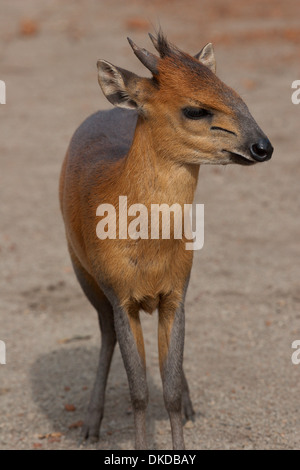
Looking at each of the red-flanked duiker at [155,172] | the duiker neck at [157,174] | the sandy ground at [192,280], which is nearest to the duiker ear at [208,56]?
the red-flanked duiker at [155,172]

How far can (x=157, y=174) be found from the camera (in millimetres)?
4633

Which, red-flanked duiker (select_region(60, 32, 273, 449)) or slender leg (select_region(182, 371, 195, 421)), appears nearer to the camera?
red-flanked duiker (select_region(60, 32, 273, 449))

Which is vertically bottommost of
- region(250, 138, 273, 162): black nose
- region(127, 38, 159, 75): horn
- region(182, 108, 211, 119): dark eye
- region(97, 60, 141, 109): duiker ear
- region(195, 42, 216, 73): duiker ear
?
region(250, 138, 273, 162): black nose

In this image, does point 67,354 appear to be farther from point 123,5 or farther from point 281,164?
point 123,5

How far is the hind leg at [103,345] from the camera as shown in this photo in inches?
232

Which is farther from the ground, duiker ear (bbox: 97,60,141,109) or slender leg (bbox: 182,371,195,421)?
duiker ear (bbox: 97,60,141,109)

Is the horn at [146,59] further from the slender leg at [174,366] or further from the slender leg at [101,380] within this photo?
the slender leg at [101,380]

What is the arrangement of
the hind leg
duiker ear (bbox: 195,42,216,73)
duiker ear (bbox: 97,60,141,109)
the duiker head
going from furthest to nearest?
the hind leg
duiker ear (bbox: 195,42,216,73)
duiker ear (bbox: 97,60,141,109)
the duiker head

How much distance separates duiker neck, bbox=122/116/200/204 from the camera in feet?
15.1

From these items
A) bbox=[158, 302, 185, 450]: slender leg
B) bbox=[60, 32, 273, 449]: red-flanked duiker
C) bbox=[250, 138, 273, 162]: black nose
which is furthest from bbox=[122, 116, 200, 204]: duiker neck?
bbox=[158, 302, 185, 450]: slender leg

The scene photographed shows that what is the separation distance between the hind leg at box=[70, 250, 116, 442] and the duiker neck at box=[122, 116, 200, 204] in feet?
4.31

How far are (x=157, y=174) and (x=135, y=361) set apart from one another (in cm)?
116

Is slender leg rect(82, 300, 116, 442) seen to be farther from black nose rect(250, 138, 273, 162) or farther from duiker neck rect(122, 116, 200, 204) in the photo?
black nose rect(250, 138, 273, 162)

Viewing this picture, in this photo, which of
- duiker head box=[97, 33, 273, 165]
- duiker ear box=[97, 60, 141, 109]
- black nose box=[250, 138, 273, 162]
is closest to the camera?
black nose box=[250, 138, 273, 162]
